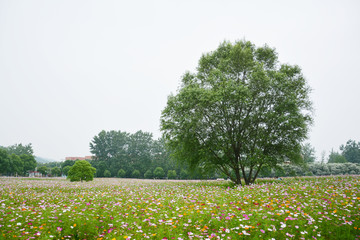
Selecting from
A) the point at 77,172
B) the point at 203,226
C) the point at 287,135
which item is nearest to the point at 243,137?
the point at 287,135

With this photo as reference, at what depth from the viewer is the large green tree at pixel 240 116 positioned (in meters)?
18.5

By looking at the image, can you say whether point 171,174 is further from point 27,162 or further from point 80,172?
point 27,162

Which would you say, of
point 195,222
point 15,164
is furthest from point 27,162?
point 195,222

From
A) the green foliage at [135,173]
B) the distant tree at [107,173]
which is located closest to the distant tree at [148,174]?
the green foliage at [135,173]

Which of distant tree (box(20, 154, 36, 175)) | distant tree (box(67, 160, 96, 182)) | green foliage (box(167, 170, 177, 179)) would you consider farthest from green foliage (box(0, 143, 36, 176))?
green foliage (box(167, 170, 177, 179))

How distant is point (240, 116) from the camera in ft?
67.9

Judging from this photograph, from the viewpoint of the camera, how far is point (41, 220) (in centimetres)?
791

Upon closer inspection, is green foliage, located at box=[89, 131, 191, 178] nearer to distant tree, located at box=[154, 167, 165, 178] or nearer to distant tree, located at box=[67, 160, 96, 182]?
distant tree, located at box=[154, 167, 165, 178]

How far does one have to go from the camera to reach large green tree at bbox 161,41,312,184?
18.5m

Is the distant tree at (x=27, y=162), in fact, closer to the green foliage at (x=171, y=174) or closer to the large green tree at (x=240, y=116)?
the green foliage at (x=171, y=174)

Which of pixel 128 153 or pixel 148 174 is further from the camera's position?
pixel 128 153

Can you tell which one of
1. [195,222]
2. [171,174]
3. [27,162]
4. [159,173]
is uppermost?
[195,222]

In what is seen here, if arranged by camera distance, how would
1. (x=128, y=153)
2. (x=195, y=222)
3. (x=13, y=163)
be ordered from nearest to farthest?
(x=195, y=222) → (x=13, y=163) → (x=128, y=153)

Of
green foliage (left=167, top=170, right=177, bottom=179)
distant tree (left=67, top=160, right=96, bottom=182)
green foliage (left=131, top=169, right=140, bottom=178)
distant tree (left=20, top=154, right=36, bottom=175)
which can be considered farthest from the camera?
green foliage (left=131, top=169, right=140, bottom=178)
